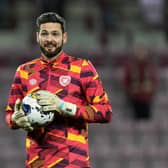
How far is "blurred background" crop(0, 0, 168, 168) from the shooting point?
11.3 m

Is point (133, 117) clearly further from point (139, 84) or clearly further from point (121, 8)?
point (121, 8)

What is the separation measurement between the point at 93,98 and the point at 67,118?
0.61 ft

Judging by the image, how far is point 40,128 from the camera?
475 cm

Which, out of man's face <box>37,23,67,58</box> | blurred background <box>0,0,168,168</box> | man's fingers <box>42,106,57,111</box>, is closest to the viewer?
man's fingers <box>42,106,57,111</box>

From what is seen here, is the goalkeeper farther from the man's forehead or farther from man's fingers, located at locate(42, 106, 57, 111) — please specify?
man's fingers, located at locate(42, 106, 57, 111)

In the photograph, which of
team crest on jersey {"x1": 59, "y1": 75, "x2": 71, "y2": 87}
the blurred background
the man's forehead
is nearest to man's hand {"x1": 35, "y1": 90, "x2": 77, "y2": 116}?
team crest on jersey {"x1": 59, "y1": 75, "x2": 71, "y2": 87}

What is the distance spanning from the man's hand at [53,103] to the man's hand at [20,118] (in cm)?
14

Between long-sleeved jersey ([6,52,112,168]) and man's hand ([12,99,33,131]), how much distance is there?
8cm

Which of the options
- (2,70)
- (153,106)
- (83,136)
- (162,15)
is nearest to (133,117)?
(153,106)

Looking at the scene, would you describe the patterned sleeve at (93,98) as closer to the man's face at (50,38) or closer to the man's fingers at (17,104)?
the man's face at (50,38)

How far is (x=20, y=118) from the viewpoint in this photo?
471cm

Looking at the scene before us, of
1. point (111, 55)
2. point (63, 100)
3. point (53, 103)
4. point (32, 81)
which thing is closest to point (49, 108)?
point (53, 103)

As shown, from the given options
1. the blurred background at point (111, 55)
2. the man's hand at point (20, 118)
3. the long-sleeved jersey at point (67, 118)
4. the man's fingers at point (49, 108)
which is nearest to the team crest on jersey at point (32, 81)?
the long-sleeved jersey at point (67, 118)

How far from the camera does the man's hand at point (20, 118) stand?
4.67 meters
